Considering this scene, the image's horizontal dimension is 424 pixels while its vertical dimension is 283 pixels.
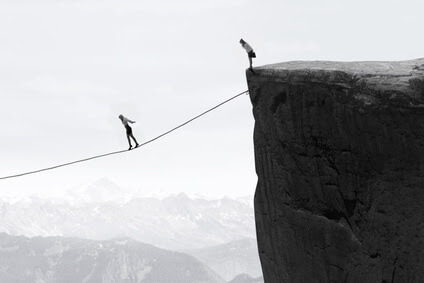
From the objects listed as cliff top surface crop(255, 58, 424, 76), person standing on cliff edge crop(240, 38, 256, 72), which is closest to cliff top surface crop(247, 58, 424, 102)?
cliff top surface crop(255, 58, 424, 76)

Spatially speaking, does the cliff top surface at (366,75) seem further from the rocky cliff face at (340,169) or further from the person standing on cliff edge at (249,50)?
the person standing on cliff edge at (249,50)

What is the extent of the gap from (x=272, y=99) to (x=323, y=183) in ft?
10.8

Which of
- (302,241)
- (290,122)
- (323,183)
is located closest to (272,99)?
(290,122)

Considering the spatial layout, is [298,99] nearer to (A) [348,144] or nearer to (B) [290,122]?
(B) [290,122]

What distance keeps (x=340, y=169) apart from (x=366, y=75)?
9.94ft

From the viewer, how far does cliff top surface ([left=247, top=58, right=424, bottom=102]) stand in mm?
17562

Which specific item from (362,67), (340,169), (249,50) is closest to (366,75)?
(362,67)

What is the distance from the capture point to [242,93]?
24984mm

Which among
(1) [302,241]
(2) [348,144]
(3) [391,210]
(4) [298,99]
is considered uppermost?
(4) [298,99]

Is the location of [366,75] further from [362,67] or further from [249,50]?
[249,50]

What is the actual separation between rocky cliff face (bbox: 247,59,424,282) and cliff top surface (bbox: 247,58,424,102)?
3 centimetres

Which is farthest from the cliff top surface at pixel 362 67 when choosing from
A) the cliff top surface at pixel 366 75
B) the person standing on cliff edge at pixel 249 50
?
the person standing on cliff edge at pixel 249 50

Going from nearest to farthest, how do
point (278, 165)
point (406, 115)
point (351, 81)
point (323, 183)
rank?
point (406, 115)
point (351, 81)
point (323, 183)
point (278, 165)

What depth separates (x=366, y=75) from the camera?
18656mm
